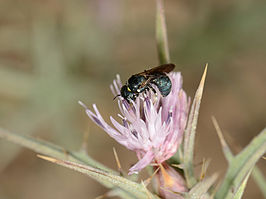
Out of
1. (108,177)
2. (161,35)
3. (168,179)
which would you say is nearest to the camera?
(108,177)

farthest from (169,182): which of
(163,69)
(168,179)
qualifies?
(163,69)

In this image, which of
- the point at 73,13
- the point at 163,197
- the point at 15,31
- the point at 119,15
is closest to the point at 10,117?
the point at 15,31

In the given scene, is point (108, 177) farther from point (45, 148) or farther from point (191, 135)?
point (45, 148)

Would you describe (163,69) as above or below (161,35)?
below

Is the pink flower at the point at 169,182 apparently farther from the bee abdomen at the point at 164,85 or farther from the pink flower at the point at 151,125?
the bee abdomen at the point at 164,85

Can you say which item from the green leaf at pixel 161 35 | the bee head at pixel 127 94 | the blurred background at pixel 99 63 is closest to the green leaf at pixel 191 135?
the bee head at pixel 127 94

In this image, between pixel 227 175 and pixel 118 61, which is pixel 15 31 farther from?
pixel 227 175

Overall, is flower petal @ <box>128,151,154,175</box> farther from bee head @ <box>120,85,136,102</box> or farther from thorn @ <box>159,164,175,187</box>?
bee head @ <box>120,85,136,102</box>
